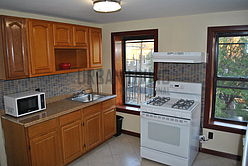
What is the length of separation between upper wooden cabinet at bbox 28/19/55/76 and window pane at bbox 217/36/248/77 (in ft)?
8.61

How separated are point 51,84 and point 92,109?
2.63 feet

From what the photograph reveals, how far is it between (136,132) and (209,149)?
4.46 feet

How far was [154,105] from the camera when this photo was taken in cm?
281

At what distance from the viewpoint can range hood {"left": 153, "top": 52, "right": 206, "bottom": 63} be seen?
2.73 m

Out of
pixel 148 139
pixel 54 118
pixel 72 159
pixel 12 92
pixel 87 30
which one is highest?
pixel 87 30

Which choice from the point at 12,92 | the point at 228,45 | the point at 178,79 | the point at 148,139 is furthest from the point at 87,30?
the point at 228,45

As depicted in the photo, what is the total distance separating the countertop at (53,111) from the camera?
2297 mm

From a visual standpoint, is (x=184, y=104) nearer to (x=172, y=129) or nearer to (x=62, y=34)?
(x=172, y=129)

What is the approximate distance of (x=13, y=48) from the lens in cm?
236

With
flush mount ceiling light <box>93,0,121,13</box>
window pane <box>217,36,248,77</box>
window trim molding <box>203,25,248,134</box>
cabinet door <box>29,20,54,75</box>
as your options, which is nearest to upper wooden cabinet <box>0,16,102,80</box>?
cabinet door <box>29,20,54,75</box>

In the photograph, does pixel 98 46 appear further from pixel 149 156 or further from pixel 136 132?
pixel 149 156

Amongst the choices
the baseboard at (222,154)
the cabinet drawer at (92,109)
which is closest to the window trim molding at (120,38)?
the cabinet drawer at (92,109)

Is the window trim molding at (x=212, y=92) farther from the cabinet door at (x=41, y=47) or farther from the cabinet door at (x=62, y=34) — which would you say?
the cabinet door at (x=41, y=47)

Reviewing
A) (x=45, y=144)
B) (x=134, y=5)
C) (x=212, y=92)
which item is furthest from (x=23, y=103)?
A: (x=212, y=92)
